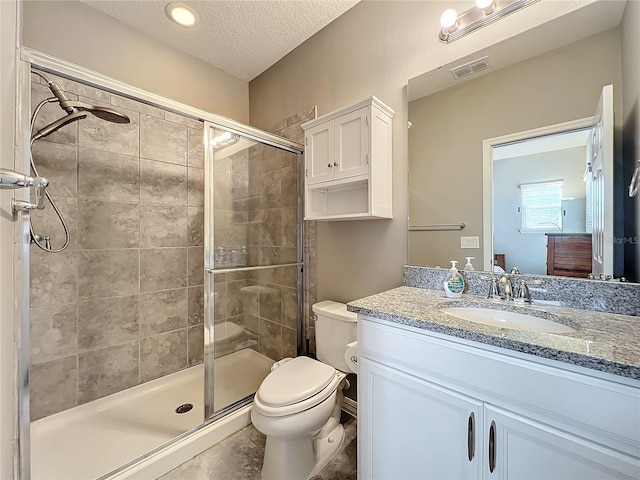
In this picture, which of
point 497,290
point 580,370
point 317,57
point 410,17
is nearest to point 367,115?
point 410,17

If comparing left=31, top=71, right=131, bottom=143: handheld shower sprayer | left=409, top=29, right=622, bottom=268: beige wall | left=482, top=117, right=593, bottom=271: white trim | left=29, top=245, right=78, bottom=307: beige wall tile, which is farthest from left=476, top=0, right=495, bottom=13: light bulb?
left=29, top=245, right=78, bottom=307: beige wall tile

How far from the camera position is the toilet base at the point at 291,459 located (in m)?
1.24

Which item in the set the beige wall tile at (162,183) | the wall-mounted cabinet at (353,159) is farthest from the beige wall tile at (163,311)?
the wall-mounted cabinet at (353,159)

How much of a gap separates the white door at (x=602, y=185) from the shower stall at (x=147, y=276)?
160cm

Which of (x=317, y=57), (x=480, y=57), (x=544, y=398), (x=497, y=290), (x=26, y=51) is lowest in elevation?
(x=544, y=398)

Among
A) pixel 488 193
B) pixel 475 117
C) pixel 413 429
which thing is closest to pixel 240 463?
pixel 413 429

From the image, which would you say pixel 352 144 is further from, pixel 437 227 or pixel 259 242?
pixel 259 242

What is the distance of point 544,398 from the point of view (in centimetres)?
67

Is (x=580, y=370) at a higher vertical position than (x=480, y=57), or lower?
lower

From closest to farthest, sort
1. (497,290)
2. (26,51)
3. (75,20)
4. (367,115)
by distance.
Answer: (26,51)
(497,290)
(367,115)
(75,20)

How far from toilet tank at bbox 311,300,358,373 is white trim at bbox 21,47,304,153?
4.06ft

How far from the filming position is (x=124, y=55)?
5.95 ft

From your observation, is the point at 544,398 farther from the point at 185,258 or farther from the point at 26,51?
the point at 185,258

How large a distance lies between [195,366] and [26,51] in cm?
206
